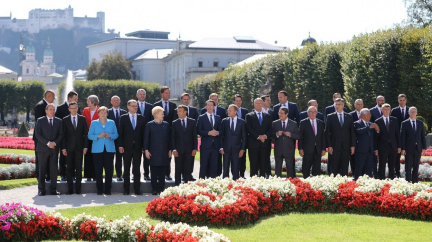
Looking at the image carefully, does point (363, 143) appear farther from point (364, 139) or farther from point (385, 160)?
point (385, 160)

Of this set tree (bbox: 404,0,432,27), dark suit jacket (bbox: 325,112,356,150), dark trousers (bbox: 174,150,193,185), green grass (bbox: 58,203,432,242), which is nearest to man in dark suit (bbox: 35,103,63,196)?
dark trousers (bbox: 174,150,193,185)

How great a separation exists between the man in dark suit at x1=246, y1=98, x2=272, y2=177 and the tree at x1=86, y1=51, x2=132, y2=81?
93.4 meters

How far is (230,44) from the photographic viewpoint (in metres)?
108

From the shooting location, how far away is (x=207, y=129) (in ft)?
51.4

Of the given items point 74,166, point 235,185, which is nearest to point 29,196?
point 74,166

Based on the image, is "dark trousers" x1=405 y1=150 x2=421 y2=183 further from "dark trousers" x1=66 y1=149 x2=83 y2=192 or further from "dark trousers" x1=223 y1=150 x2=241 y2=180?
"dark trousers" x1=66 y1=149 x2=83 y2=192

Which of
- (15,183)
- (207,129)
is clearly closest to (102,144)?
(207,129)

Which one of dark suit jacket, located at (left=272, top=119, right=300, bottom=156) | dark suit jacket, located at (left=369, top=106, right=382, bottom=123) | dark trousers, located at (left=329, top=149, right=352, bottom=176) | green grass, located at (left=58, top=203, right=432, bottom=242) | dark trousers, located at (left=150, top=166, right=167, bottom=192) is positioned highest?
dark suit jacket, located at (left=369, top=106, right=382, bottom=123)

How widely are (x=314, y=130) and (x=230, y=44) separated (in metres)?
93.2

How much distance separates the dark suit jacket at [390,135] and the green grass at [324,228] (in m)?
5.17

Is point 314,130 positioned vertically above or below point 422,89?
below

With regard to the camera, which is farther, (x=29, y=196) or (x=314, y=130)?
(x=314, y=130)

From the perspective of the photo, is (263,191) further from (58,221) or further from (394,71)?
(394,71)

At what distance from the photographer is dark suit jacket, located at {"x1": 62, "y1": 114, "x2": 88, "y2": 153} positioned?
1489 cm
